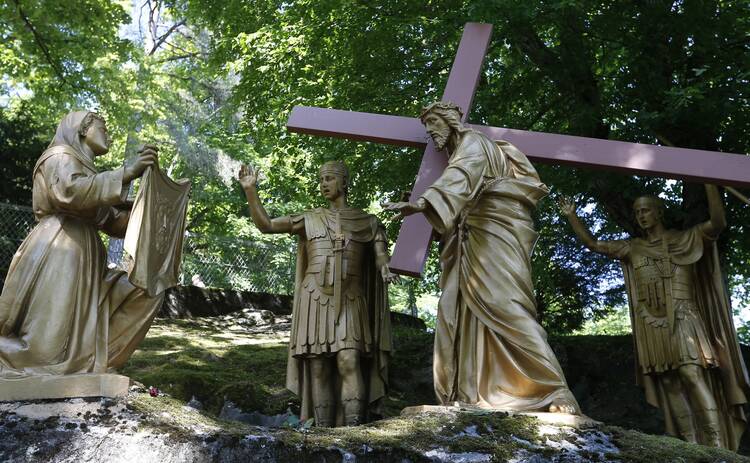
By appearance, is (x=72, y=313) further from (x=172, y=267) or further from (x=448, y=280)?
(x=448, y=280)

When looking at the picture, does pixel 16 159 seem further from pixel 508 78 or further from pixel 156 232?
pixel 156 232

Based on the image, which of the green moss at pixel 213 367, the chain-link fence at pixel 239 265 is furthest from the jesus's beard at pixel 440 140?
the chain-link fence at pixel 239 265

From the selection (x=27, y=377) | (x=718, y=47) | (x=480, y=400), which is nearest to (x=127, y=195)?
(x=27, y=377)

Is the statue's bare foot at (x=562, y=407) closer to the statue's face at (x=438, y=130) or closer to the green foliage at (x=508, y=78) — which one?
the statue's face at (x=438, y=130)

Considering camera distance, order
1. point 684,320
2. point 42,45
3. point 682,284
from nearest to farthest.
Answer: point 684,320 → point 682,284 → point 42,45

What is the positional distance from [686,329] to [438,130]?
10.2ft

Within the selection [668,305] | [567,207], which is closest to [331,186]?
[567,207]

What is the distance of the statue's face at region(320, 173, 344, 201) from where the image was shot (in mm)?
7922

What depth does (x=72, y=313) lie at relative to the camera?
5.51 meters

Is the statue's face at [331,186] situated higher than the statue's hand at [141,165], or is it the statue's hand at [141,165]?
the statue's face at [331,186]

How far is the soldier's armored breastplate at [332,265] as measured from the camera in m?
7.46

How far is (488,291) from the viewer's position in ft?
20.1

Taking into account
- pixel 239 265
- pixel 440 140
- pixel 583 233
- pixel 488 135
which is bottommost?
pixel 583 233

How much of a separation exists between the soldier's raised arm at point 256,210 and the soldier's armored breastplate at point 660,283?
3309 millimetres
